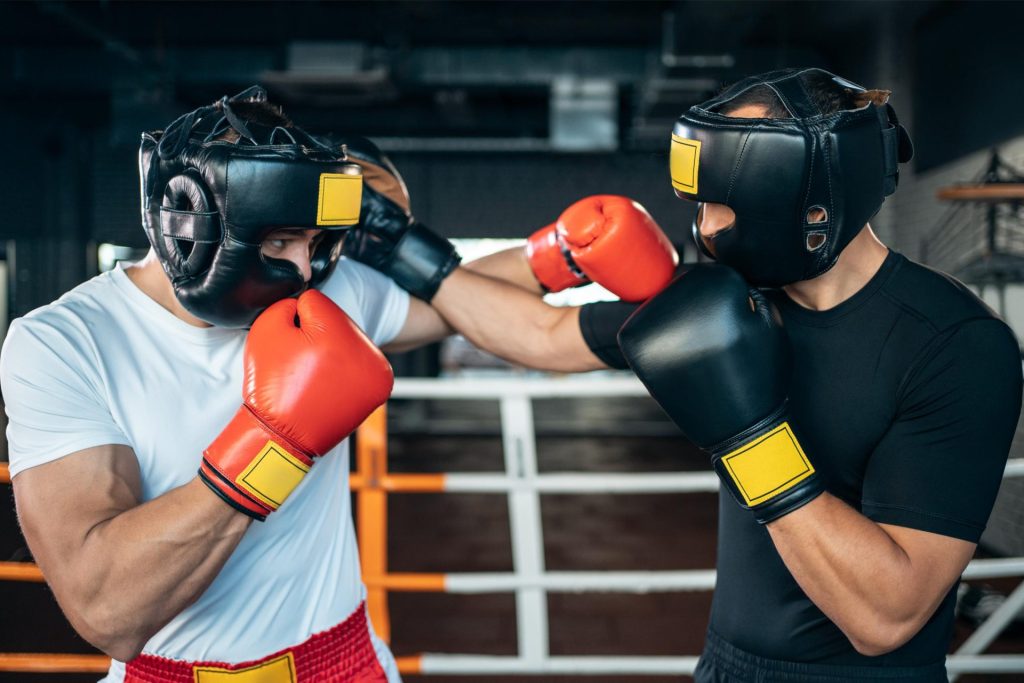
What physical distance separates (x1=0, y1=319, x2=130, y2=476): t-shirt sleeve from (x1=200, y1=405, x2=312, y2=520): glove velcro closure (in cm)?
16

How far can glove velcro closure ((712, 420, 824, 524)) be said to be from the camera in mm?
969

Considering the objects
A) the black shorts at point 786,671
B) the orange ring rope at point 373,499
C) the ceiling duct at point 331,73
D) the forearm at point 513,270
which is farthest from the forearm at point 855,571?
the ceiling duct at point 331,73

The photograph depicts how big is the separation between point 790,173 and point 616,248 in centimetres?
41

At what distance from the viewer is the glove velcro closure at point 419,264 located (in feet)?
4.77

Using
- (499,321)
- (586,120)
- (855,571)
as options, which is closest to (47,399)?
(499,321)

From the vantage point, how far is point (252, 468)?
948 millimetres

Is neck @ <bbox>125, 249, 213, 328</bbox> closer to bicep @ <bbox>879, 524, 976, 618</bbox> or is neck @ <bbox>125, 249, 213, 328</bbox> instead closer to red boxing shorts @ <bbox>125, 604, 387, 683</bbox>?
red boxing shorts @ <bbox>125, 604, 387, 683</bbox>

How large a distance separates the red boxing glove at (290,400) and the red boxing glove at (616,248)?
1.52 ft

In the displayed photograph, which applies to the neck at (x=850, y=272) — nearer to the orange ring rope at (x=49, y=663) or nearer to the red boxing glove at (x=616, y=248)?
the red boxing glove at (x=616, y=248)

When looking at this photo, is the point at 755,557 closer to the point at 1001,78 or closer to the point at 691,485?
the point at 691,485

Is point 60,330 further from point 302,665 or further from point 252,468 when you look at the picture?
point 302,665

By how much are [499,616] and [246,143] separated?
2661 mm

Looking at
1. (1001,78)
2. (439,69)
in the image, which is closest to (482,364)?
(439,69)

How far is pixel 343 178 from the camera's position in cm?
108
